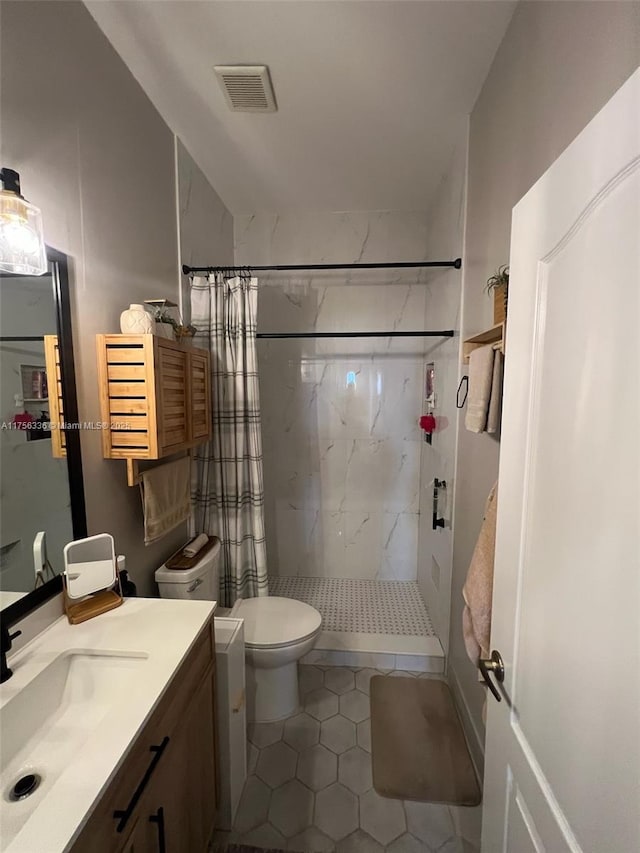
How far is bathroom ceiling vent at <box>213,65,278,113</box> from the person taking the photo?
4.52 ft

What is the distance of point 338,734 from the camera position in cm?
168

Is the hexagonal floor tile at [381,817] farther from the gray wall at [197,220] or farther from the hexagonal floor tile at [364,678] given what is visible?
the gray wall at [197,220]

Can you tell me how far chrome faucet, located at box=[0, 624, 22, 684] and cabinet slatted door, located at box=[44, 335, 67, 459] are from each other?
45cm

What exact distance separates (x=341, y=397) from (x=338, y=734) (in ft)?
6.42

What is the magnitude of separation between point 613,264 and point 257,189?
7.66 feet

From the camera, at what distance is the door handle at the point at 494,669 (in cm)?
84

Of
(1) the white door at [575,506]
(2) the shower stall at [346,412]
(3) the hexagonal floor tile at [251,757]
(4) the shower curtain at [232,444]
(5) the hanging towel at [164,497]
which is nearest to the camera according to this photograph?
(1) the white door at [575,506]

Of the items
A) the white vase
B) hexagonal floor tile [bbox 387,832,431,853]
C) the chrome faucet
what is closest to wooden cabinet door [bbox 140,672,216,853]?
the chrome faucet

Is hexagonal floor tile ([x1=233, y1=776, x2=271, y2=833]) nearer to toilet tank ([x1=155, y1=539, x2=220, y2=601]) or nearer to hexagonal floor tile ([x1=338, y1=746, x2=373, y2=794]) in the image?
hexagonal floor tile ([x1=338, y1=746, x2=373, y2=794])

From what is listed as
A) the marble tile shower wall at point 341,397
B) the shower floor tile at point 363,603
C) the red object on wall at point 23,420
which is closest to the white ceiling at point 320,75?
the marble tile shower wall at point 341,397

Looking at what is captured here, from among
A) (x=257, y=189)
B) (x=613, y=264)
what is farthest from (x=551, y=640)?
(x=257, y=189)

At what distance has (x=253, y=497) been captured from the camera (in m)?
1.98

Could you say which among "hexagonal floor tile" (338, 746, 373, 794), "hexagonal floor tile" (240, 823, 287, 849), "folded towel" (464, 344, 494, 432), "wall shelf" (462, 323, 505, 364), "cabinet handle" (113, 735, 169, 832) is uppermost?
"wall shelf" (462, 323, 505, 364)

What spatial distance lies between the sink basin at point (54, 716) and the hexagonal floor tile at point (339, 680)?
1392mm
